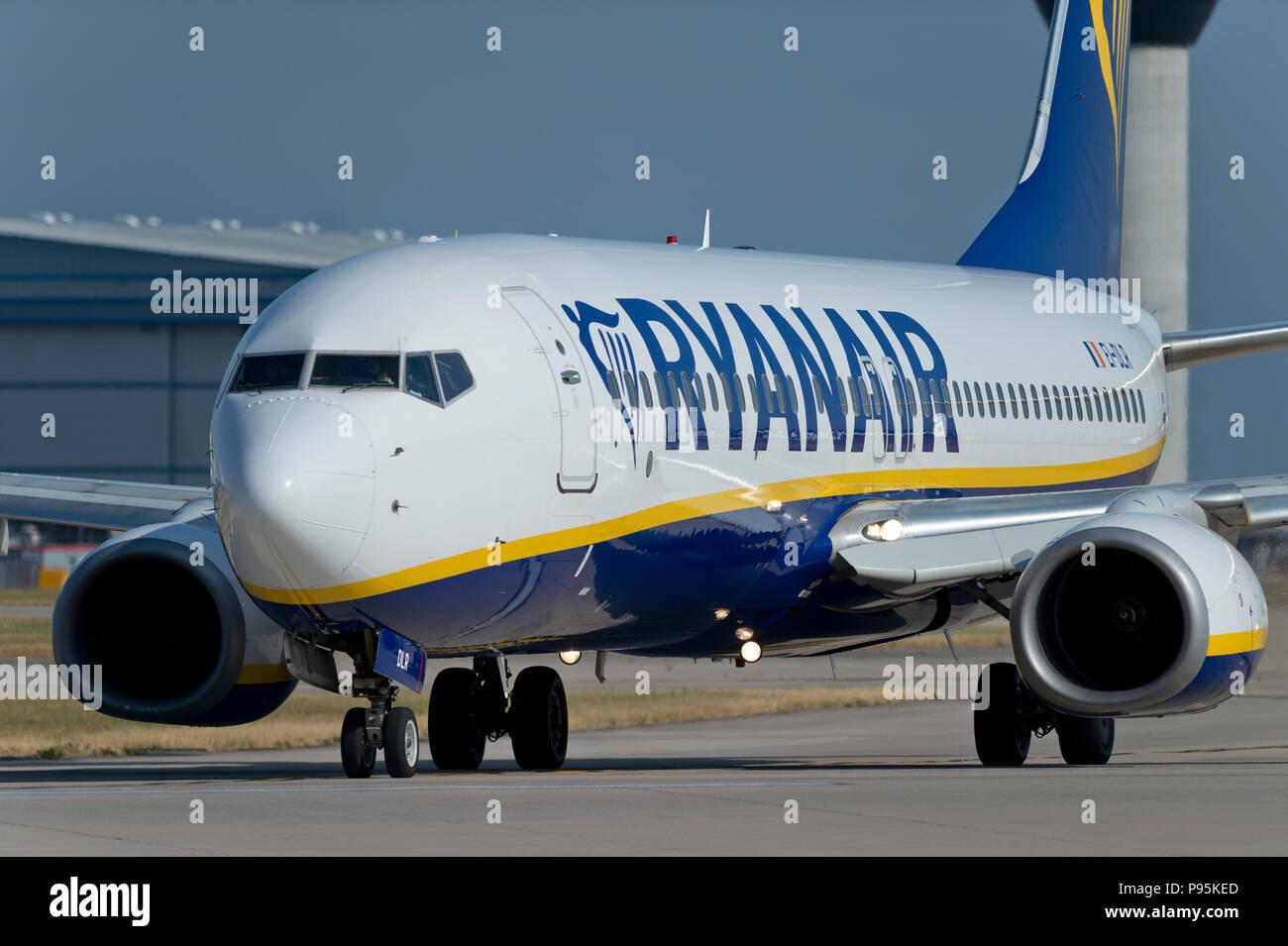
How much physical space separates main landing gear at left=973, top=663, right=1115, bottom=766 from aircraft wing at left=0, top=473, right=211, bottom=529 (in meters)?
7.27

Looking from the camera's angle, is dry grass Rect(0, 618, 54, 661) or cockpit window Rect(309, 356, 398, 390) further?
dry grass Rect(0, 618, 54, 661)

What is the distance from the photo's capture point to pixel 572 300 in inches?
706

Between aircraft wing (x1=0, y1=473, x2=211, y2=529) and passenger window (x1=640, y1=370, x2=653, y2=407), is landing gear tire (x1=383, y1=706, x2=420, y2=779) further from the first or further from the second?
aircraft wing (x1=0, y1=473, x2=211, y2=529)

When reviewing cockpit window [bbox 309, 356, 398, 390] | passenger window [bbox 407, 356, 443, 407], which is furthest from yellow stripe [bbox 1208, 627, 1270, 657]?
cockpit window [bbox 309, 356, 398, 390]

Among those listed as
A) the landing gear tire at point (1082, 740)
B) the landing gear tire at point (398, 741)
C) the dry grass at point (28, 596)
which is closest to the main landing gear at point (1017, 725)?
the landing gear tire at point (1082, 740)

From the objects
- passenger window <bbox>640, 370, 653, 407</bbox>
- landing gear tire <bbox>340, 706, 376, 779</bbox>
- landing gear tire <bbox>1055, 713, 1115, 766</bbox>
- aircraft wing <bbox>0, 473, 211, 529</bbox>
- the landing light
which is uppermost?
passenger window <bbox>640, 370, 653, 407</bbox>

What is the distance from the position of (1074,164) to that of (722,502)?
1309cm

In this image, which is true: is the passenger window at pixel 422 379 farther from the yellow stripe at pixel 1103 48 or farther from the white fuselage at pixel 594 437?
the yellow stripe at pixel 1103 48

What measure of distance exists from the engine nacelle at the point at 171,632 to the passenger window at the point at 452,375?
11.9 feet

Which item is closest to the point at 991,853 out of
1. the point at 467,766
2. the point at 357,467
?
the point at 357,467

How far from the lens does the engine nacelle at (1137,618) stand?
17.3 meters

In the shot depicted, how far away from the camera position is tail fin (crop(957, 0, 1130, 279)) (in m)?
28.5

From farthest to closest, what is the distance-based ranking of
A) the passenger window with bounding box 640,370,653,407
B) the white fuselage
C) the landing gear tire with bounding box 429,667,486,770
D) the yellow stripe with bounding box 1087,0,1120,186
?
the yellow stripe with bounding box 1087,0,1120,186 → the landing gear tire with bounding box 429,667,486,770 → the passenger window with bounding box 640,370,653,407 → the white fuselage

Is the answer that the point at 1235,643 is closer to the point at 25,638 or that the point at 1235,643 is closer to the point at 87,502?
the point at 87,502
